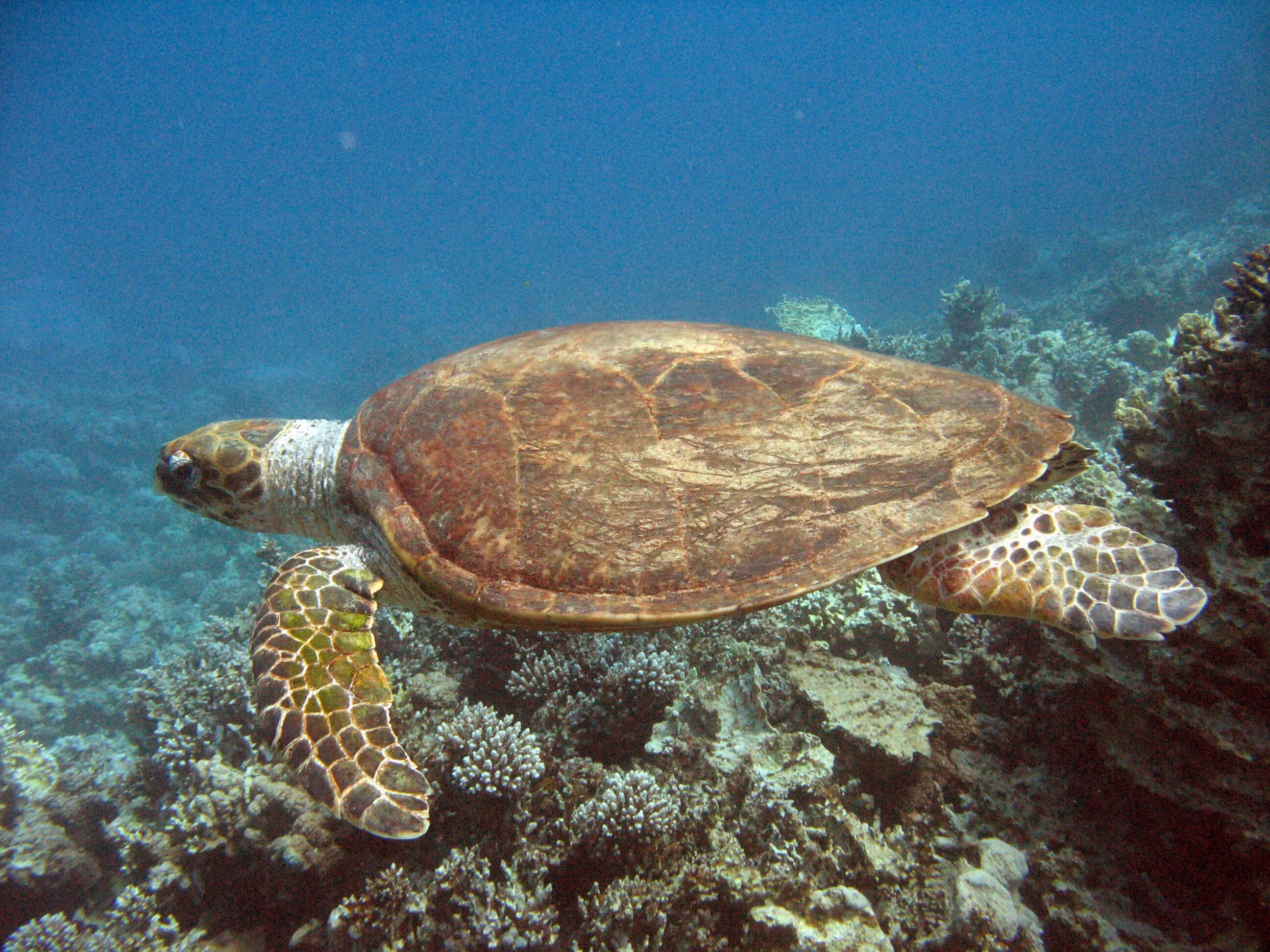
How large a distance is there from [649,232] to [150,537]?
75149mm

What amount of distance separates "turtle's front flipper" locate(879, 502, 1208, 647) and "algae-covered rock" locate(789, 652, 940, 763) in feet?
2.87

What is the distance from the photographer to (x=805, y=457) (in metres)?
2.30

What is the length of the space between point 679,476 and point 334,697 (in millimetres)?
1780

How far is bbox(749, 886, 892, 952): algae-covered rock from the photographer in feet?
6.63

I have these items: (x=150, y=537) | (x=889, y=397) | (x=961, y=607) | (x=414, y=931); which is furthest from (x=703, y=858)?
(x=150, y=537)

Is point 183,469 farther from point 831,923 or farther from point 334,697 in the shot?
point 831,923

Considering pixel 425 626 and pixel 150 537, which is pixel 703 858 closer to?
pixel 425 626

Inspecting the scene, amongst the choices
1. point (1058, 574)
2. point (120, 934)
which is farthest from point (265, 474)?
point (1058, 574)

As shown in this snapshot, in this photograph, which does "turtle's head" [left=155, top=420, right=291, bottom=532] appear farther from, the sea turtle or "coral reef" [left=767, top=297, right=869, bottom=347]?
"coral reef" [left=767, top=297, right=869, bottom=347]

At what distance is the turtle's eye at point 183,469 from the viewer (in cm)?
324

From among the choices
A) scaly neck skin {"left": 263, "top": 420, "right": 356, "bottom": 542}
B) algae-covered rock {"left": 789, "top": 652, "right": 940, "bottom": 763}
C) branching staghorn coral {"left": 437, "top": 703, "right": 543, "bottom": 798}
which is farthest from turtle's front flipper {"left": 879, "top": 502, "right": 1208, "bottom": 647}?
scaly neck skin {"left": 263, "top": 420, "right": 356, "bottom": 542}

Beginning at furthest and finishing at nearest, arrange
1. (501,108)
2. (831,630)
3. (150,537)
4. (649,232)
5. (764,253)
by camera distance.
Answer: (501,108) < (649,232) < (764,253) < (150,537) < (831,630)

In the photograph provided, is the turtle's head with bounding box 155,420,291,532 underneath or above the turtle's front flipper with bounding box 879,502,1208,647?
above

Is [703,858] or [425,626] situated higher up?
[425,626]
